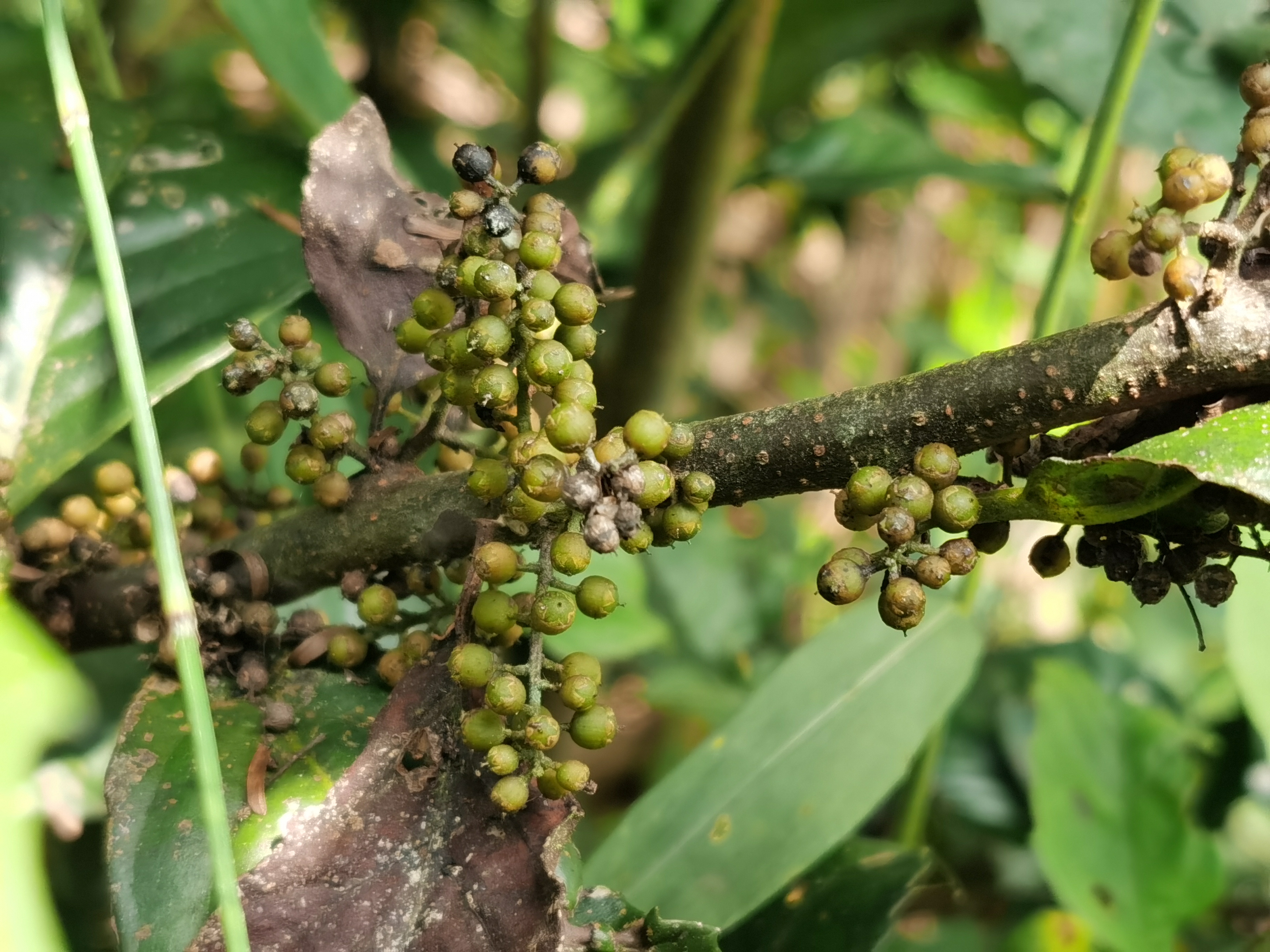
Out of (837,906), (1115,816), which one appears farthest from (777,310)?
(837,906)

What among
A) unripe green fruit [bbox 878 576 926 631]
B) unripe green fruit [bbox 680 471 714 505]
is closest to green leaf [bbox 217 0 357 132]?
unripe green fruit [bbox 680 471 714 505]

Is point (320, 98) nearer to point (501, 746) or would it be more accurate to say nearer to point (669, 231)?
point (669, 231)

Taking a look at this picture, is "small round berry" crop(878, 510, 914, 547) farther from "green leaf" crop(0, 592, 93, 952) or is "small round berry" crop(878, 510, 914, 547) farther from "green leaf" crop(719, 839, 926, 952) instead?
"green leaf" crop(719, 839, 926, 952)

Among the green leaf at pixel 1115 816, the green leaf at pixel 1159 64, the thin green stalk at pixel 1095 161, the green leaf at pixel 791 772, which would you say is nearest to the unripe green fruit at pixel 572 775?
the green leaf at pixel 791 772

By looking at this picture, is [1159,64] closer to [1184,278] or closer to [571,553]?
[1184,278]

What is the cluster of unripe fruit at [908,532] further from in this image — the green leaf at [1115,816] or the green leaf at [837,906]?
the green leaf at [1115,816]

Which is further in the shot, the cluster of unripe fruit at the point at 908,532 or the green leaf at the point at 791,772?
the green leaf at the point at 791,772
